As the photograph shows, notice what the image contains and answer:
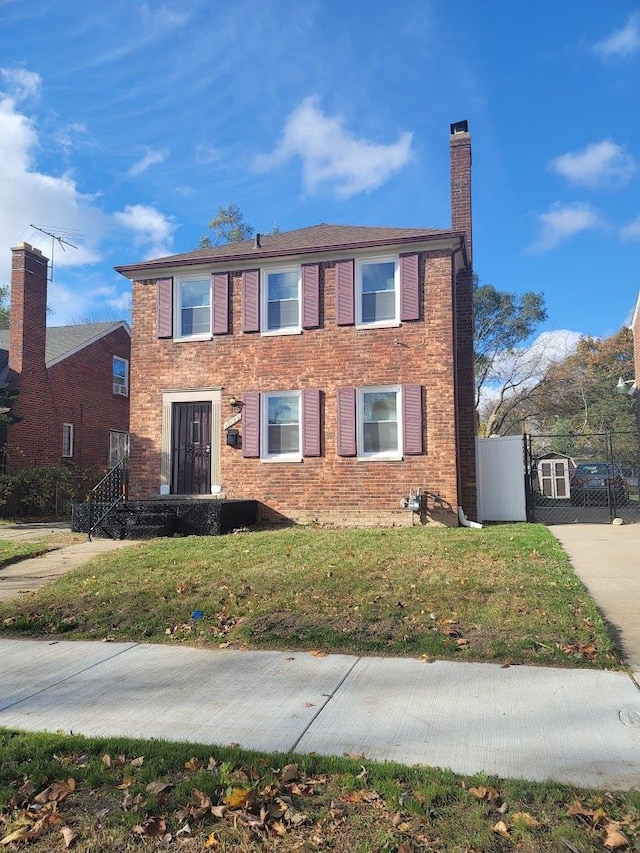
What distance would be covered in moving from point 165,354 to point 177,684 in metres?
10.8

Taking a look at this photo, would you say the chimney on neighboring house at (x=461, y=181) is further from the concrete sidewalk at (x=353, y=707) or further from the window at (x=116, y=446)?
the window at (x=116, y=446)

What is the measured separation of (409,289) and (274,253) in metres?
2.97

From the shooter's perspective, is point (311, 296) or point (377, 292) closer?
point (377, 292)

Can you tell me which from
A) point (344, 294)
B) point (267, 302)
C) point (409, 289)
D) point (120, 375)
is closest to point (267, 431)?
point (267, 302)

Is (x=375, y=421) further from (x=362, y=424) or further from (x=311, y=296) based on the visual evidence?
(x=311, y=296)

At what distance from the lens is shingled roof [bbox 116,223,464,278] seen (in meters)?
13.2

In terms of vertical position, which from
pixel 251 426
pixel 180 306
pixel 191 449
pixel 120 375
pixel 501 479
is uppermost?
pixel 180 306

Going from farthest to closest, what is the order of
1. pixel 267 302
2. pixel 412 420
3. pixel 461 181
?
pixel 461 181, pixel 267 302, pixel 412 420

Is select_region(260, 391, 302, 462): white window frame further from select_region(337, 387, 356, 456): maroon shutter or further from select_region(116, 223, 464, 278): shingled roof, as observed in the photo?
select_region(116, 223, 464, 278): shingled roof

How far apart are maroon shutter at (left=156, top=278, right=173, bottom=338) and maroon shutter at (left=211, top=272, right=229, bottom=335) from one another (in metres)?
1.02

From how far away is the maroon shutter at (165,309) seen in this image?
14.5 metres

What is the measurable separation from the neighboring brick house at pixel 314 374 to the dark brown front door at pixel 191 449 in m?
0.03

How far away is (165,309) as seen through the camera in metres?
14.5

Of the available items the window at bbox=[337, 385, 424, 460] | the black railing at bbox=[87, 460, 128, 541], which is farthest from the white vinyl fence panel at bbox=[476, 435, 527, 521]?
the black railing at bbox=[87, 460, 128, 541]
